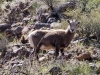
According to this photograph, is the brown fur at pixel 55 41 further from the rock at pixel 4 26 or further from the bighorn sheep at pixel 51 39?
the rock at pixel 4 26

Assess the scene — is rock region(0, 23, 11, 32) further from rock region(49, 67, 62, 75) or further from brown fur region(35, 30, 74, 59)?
rock region(49, 67, 62, 75)

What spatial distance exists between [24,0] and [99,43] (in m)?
7.70

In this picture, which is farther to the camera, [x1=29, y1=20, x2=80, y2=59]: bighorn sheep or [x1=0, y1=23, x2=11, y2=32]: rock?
[x1=0, y1=23, x2=11, y2=32]: rock

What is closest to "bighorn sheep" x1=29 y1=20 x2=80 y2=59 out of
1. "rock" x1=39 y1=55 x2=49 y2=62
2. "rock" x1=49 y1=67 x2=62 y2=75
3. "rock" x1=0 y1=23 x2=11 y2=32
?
"rock" x1=39 y1=55 x2=49 y2=62

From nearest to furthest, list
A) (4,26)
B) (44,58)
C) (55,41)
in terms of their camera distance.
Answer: (44,58)
(55,41)
(4,26)

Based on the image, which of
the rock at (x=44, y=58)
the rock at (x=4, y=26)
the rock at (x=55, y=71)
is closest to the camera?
the rock at (x=55, y=71)

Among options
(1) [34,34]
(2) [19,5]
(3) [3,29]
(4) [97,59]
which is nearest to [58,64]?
(4) [97,59]

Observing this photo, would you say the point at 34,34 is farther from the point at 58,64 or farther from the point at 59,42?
the point at 58,64

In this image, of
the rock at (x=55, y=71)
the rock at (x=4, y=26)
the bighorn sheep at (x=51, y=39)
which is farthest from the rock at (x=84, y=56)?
the rock at (x=4, y=26)

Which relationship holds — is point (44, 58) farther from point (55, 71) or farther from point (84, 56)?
point (55, 71)

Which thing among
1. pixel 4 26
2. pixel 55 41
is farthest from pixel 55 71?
pixel 4 26

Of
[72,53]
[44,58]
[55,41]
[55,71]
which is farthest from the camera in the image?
[55,41]

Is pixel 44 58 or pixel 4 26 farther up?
pixel 44 58

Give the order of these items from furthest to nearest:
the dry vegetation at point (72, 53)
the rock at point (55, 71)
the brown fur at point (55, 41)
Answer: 1. the brown fur at point (55, 41)
2. the dry vegetation at point (72, 53)
3. the rock at point (55, 71)
